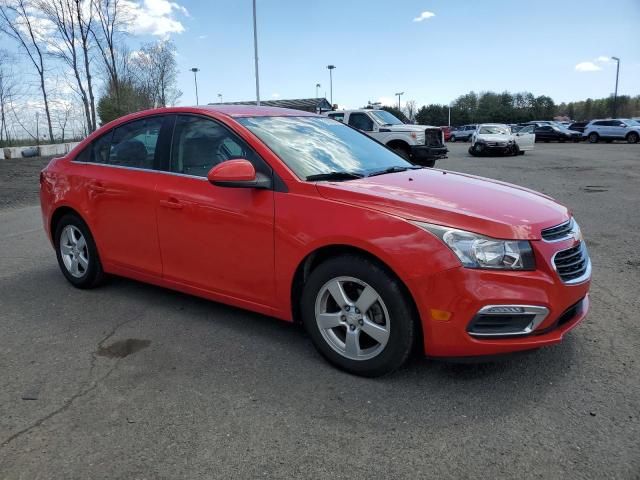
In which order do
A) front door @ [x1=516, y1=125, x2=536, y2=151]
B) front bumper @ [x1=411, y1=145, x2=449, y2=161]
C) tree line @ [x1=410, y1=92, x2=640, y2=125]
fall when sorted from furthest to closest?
tree line @ [x1=410, y1=92, x2=640, y2=125] → front door @ [x1=516, y1=125, x2=536, y2=151] → front bumper @ [x1=411, y1=145, x2=449, y2=161]

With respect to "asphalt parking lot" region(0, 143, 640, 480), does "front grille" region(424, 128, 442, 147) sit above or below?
above

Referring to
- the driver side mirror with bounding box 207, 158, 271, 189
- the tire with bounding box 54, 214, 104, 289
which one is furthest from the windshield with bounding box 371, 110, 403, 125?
the driver side mirror with bounding box 207, 158, 271, 189

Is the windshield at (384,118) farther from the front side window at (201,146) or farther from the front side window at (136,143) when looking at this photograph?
the front side window at (201,146)

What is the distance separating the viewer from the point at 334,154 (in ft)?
12.6

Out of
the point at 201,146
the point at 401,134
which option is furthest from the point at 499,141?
the point at 201,146

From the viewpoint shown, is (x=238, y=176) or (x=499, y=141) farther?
(x=499, y=141)

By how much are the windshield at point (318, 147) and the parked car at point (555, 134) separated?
40.0 meters

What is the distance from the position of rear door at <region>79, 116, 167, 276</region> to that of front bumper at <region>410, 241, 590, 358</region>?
7.38 feet

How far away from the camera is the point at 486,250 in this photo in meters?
2.81

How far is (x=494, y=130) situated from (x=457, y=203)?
24.4 meters

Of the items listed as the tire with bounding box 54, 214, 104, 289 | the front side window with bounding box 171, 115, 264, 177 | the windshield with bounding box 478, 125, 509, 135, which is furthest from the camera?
the windshield with bounding box 478, 125, 509, 135

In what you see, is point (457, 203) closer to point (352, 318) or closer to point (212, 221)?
point (352, 318)

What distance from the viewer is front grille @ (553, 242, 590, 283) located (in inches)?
116

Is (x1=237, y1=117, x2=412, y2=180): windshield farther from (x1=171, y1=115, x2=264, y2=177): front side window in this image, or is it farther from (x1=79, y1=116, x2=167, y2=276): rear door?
(x1=79, y1=116, x2=167, y2=276): rear door
